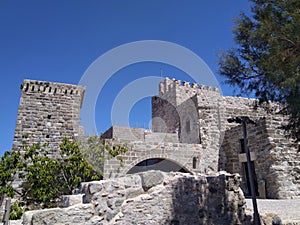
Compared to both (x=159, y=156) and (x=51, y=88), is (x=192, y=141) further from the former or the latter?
(x=51, y=88)

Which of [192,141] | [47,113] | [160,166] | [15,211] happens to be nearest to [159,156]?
[160,166]

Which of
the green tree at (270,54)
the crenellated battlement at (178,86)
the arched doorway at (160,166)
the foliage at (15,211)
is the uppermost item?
the crenellated battlement at (178,86)

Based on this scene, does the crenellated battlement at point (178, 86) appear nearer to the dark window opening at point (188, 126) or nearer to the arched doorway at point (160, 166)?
the dark window opening at point (188, 126)

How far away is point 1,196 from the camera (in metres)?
8.12

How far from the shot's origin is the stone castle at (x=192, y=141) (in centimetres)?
937

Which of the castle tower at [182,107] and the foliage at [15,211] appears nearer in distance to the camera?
the foliage at [15,211]

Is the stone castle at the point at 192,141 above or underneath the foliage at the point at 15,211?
above

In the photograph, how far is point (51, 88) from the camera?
1009 centimetres

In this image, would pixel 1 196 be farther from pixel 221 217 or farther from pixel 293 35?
pixel 293 35

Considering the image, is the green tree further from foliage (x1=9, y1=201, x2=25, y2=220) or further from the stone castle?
foliage (x1=9, y1=201, x2=25, y2=220)

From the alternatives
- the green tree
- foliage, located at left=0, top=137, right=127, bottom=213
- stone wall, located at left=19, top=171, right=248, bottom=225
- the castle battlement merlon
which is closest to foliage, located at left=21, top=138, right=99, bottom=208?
foliage, located at left=0, top=137, right=127, bottom=213

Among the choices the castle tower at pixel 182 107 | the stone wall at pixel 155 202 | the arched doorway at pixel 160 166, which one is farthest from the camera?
the castle tower at pixel 182 107

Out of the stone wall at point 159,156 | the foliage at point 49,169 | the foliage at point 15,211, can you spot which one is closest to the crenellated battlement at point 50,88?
the foliage at point 49,169

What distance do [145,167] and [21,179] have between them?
5407 mm
